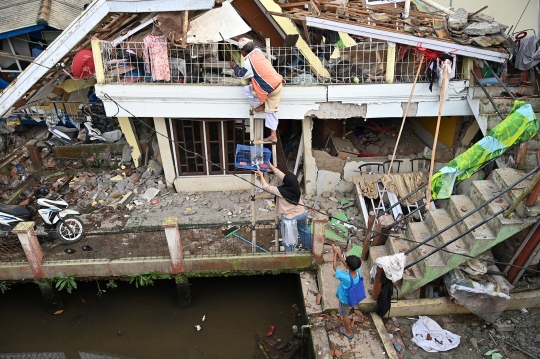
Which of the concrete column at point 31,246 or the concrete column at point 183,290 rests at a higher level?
the concrete column at point 31,246

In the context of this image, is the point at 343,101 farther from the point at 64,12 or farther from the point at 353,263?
the point at 64,12

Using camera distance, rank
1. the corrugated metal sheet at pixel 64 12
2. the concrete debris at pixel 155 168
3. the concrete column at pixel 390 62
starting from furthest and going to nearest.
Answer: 1. the corrugated metal sheet at pixel 64 12
2. the concrete debris at pixel 155 168
3. the concrete column at pixel 390 62

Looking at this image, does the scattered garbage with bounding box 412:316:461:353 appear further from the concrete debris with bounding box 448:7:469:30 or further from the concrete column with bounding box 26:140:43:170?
the concrete column with bounding box 26:140:43:170

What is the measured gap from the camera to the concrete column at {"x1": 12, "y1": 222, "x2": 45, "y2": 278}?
7160 millimetres

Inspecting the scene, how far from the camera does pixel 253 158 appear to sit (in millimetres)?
7391

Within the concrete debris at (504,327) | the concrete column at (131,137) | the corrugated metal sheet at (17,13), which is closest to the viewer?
the concrete debris at (504,327)

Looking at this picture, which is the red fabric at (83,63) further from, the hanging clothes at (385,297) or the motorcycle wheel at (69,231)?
the hanging clothes at (385,297)

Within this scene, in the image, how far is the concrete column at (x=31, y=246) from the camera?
282 inches

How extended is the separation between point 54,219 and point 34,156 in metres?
4.02

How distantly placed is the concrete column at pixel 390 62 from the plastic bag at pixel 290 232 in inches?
151

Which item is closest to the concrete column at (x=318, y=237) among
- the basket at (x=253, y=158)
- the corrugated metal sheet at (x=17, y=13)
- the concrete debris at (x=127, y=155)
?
the basket at (x=253, y=158)

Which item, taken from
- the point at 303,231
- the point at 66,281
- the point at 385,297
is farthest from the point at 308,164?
the point at 66,281

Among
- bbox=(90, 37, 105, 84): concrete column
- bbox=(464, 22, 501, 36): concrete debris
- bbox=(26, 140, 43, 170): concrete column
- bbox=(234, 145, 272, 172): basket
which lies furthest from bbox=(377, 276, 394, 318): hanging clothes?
bbox=(26, 140, 43, 170): concrete column

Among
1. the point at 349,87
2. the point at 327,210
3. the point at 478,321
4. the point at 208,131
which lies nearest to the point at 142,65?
the point at 208,131
